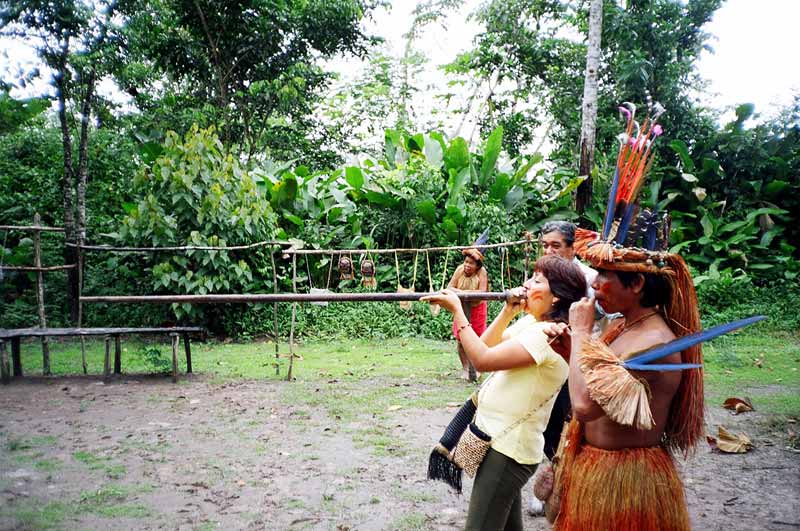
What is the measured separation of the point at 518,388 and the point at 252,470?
2.61 m

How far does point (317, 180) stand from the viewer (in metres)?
11.8

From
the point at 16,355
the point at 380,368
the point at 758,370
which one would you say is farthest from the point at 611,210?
the point at 16,355

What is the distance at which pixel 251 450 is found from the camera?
15.1 ft

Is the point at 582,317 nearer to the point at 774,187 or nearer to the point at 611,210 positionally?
the point at 611,210

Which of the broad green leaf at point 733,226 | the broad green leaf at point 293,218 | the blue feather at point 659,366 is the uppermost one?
the broad green leaf at point 293,218

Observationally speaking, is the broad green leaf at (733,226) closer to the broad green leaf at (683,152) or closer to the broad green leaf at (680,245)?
the broad green leaf at (680,245)

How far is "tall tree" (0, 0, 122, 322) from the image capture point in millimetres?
4512

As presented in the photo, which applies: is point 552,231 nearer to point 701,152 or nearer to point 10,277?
point 10,277

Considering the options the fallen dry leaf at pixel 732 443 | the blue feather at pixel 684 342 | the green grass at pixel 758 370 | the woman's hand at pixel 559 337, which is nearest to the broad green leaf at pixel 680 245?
the green grass at pixel 758 370

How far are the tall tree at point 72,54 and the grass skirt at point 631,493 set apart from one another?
10.8 feet

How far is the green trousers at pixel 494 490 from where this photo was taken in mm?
2119

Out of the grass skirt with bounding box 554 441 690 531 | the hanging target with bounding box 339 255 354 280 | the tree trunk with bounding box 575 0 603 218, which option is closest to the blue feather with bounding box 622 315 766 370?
the grass skirt with bounding box 554 441 690 531

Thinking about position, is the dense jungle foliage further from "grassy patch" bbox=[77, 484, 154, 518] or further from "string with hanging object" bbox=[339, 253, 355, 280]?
"grassy patch" bbox=[77, 484, 154, 518]

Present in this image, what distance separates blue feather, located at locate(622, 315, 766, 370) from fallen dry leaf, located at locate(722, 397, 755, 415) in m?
4.57
